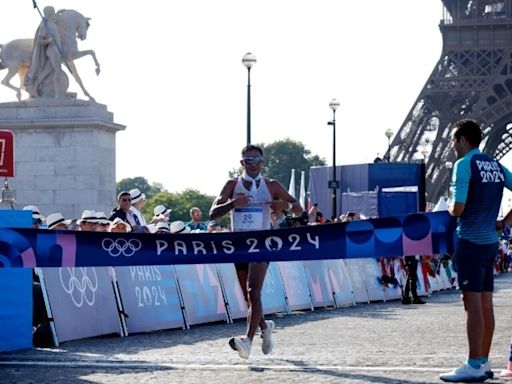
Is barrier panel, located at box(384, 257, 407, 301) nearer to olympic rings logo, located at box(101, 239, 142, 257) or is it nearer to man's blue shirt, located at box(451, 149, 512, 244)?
olympic rings logo, located at box(101, 239, 142, 257)

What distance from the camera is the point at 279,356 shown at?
12.9 m

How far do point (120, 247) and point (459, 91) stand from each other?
223ft

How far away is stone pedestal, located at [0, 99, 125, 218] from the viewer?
3269 cm

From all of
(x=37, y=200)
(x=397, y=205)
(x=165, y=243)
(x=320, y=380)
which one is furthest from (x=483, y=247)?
(x=397, y=205)

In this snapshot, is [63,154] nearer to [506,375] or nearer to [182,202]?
[506,375]

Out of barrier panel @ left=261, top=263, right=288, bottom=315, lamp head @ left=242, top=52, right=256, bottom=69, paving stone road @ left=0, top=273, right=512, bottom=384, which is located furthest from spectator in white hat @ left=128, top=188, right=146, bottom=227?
lamp head @ left=242, top=52, right=256, bottom=69

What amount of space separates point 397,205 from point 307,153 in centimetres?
12232

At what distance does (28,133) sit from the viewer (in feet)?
110

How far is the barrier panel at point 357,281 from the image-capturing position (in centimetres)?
2566

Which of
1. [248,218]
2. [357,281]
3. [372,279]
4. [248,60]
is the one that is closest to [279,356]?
[248,218]

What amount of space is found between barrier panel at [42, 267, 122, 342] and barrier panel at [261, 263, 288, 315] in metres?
4.55

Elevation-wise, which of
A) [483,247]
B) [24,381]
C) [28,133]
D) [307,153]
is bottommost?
[24,381]

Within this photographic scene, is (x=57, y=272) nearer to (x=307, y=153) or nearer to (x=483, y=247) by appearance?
(x=483, y=247)

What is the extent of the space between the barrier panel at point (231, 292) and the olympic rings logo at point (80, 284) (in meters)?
3.56
